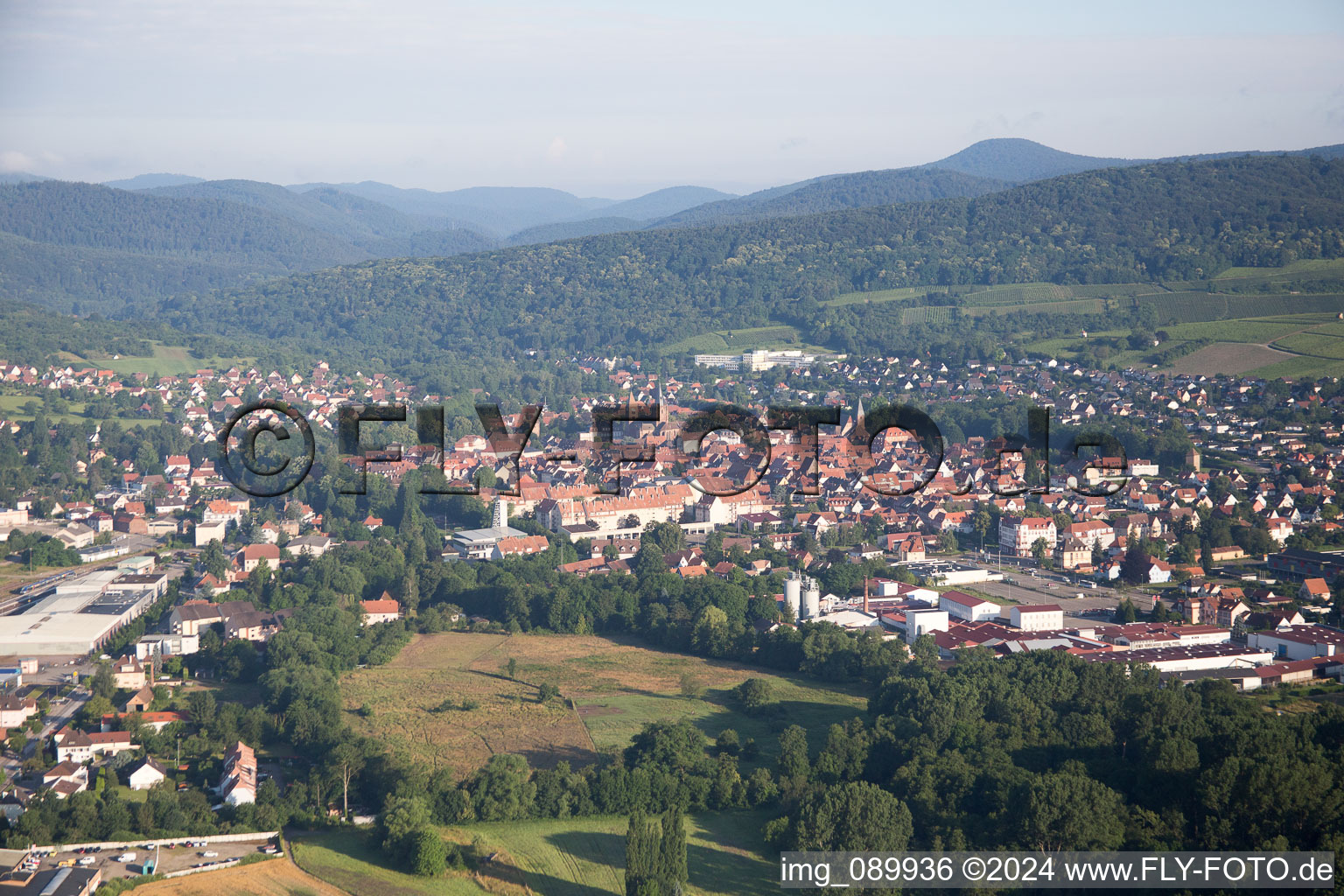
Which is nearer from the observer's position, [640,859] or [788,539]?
[640,859]

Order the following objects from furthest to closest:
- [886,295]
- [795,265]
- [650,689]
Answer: [795,265] → [886,295] → [650,689]

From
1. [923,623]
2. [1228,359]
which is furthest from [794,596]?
[1228,359]

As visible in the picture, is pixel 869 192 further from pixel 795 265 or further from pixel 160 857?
pixel 160 857

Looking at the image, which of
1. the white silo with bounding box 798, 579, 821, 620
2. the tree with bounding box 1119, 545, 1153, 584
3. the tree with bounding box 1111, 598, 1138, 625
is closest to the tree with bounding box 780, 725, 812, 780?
the white silo with bounding box 798, 579, 821, 620

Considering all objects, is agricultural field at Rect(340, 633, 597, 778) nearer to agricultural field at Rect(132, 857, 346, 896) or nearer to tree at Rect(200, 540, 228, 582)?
agricultural field at Rect(132, 857, 346, 896)

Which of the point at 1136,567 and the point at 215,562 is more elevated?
the point at 215,562
